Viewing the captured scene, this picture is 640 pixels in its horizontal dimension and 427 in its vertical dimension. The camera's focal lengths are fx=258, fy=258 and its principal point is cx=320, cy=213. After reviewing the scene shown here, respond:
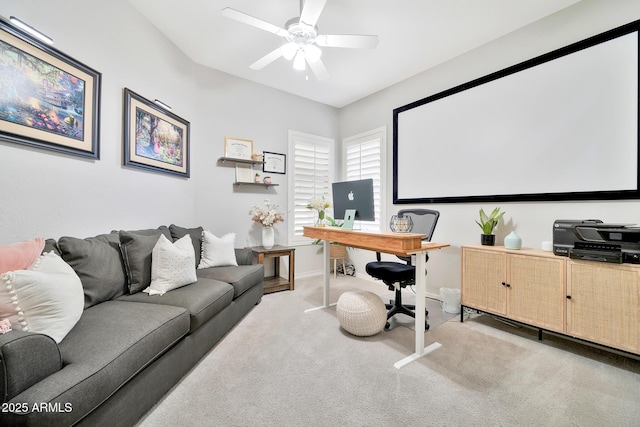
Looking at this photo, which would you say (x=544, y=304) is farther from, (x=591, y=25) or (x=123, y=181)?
(x=123, y=181)

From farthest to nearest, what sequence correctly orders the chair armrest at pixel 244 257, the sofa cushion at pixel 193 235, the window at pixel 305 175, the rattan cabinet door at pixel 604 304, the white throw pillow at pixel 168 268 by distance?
the window at pixel 305 175 → the chair armrest at pixel 244 257 → the sofa cushion at pixel 193 235 → the white throw pillow at pixel 168 268 → the rattan cabinet door at pixel 604 304

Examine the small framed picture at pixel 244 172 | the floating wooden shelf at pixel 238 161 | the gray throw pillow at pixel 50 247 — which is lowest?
the gray throw pillow at pixel 50 247

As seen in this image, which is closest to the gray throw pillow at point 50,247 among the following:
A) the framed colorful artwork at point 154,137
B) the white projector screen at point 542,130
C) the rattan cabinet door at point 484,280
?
the framed colorful artwork at point 154,137

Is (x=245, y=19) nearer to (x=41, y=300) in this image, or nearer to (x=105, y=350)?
(x=41, y=300)

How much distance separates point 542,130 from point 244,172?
3552 mm

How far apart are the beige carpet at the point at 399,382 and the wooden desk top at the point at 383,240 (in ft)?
2.82

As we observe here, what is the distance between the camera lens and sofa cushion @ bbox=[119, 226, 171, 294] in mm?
2039

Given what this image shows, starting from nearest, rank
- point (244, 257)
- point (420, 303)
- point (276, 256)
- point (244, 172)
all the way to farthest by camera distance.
Result: point (420, 303), point (244, 257), point (276, 256), point (244, 172)

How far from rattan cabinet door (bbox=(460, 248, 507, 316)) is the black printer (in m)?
0.45

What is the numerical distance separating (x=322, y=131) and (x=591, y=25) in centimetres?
339

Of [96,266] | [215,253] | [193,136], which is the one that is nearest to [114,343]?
[96,266]

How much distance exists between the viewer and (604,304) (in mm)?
1890

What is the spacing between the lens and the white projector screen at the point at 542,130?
2.10 meters

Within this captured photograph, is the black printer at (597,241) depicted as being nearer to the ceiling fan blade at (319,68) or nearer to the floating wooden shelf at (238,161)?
the ceiling fan blade at (319,68)
